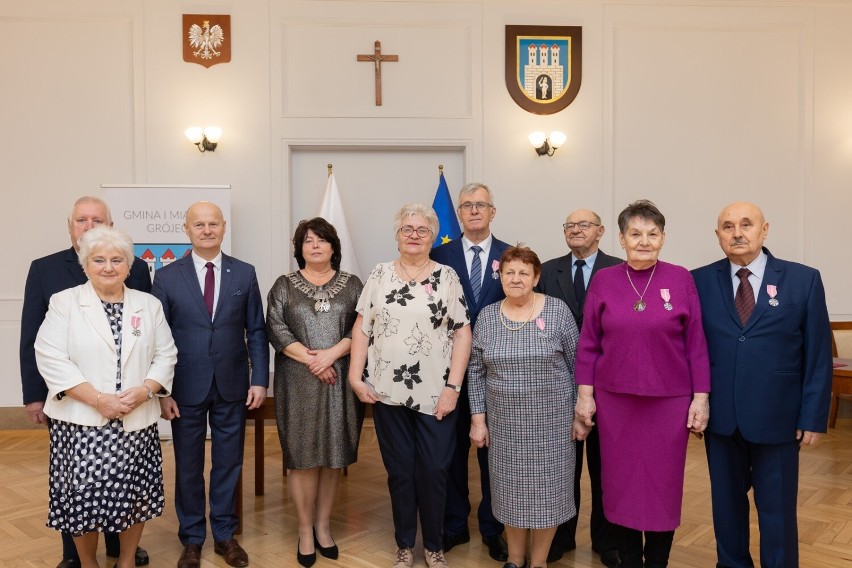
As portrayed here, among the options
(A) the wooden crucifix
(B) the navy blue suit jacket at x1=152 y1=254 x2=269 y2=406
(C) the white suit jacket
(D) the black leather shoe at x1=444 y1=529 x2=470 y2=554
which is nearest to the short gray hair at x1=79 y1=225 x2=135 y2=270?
(C) the white suit jacket

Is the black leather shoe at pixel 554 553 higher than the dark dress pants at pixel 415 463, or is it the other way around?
the dark dress pants at pixel 415 463

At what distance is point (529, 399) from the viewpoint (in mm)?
2568

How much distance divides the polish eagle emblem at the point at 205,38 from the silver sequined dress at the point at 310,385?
3219mm

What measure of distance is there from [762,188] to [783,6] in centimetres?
156

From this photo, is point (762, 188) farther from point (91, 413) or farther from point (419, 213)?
point (91, 413)

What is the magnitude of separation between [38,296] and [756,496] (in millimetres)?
3087

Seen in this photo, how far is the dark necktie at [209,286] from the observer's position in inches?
113

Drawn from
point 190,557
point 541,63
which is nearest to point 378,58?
point 541,63

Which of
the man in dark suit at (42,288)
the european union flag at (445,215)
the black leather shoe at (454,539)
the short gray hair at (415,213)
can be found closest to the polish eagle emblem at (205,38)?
the european union flag at (445,215)

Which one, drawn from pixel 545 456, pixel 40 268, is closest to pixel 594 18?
pixel 545 456

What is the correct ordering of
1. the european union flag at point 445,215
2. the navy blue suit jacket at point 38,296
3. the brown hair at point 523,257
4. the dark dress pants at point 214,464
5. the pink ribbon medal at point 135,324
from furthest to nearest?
the european union flag at point 445,215 → the dark dress pants at point 214,464 → the navy blue suit jacket at point 38,296 → the brown hair at point 523,257 → the pink ribbon medal at point 135,324

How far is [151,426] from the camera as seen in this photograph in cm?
258

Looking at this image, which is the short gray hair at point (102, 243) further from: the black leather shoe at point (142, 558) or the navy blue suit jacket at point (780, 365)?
the navy blue suit jacket at point (780, 365)

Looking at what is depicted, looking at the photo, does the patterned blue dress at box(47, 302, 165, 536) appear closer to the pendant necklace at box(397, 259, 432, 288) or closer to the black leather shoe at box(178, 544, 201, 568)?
the black leather shoe at box(178, 544, 201, 568)
